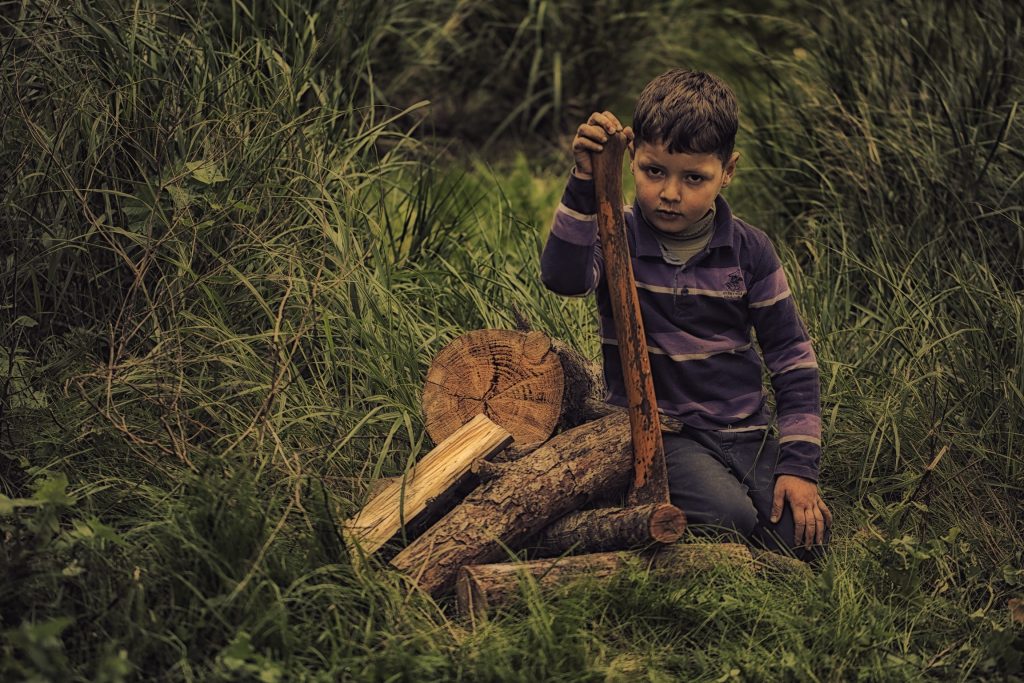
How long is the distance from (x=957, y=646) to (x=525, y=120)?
14.8 ft

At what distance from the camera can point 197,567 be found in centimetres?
266

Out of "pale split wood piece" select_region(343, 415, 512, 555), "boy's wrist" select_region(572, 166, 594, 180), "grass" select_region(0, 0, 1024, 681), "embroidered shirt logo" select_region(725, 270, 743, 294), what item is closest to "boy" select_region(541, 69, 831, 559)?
"embroidered shirt logo" select_region(725, 270, 743, 294)

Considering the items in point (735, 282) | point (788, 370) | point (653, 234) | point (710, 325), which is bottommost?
point (788, 370)

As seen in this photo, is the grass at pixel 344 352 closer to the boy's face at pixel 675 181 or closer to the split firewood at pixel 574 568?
the split firewood at pixel 574 568

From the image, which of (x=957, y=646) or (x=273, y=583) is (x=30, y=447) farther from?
(x=957, y=646)

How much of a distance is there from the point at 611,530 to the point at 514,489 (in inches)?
10.4

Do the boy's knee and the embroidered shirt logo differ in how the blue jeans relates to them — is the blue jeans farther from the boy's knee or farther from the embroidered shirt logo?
the embroidered shirt logo

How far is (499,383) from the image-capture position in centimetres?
329

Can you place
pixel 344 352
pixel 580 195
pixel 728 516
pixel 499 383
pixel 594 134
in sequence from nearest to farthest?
pixel 594 134, pixel 580 195, pixel 728 516, pixel 499 383, pixel 344 352

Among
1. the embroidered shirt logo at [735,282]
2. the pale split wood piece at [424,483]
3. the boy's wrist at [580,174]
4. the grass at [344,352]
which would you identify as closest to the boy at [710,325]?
the embroidered shirt logo at [735,282]

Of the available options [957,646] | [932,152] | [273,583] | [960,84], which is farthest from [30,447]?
[960,84]

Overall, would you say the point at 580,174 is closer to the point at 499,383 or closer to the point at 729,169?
the point at 729,169

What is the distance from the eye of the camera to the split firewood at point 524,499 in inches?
115

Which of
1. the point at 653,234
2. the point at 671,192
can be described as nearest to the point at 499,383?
the point at 653,234
